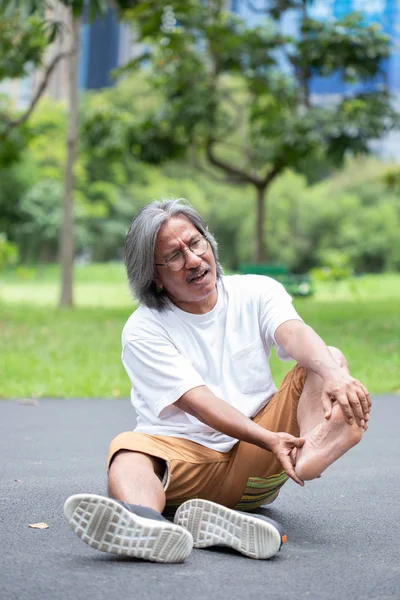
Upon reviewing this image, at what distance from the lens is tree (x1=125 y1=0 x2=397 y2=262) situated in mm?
14828

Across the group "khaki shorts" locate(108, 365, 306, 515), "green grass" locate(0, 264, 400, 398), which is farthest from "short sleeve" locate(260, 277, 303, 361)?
"green grass" locate(0, 264, 400, 398)

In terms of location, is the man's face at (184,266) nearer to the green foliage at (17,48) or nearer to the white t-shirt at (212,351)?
the white t-shirt at (212,351)

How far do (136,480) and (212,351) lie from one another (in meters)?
0.57

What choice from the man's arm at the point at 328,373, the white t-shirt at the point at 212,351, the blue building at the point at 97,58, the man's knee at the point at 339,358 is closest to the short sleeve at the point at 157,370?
the white t-shirt at the point at 212,351

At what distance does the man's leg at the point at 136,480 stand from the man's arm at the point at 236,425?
0.83 feet

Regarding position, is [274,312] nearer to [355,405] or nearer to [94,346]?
[355,405]

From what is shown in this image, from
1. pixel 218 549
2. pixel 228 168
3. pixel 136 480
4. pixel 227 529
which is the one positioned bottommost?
pixel 218 549

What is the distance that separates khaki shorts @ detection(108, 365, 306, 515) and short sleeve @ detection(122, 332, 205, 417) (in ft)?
0.50

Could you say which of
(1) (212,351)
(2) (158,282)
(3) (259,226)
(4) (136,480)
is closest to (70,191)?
(3) (259,226)

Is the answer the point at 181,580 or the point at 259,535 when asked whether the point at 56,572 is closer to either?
the point at 181,580

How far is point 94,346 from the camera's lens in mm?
10828

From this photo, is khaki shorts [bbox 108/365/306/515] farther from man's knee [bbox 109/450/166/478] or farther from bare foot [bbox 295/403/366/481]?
bare foot [bbox 295/403/366/481]

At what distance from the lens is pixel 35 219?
43969mm

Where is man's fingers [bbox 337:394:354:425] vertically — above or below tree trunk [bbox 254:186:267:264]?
above
